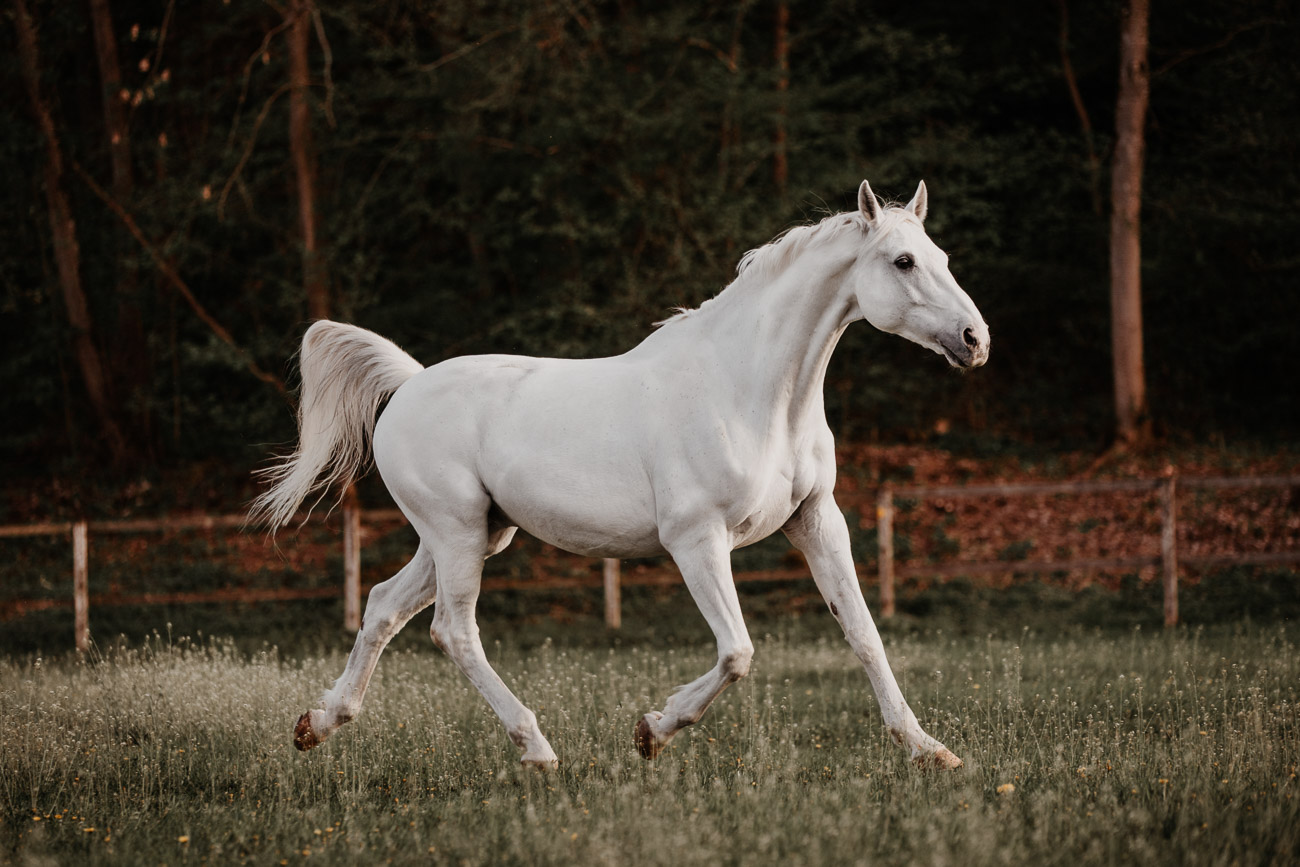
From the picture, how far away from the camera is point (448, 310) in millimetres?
16625

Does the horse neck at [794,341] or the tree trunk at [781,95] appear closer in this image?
the horse neck at [794,341]

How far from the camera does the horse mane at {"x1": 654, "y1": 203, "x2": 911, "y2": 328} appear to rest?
4.76 meters

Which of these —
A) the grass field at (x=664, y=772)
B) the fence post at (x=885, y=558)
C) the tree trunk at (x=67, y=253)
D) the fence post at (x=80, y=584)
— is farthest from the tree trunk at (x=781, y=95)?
the tree trunk at (x=67, y=253)

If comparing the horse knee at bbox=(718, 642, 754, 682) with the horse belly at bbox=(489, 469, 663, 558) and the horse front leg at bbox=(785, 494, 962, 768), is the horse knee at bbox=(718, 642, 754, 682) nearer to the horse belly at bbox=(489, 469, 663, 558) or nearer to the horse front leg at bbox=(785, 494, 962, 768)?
the horse front leg at bbox=(785, 494, 962, 768)

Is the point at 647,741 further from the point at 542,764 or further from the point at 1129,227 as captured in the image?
the point at 1129,227

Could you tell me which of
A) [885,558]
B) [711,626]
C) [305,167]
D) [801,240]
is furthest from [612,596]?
[801,240]

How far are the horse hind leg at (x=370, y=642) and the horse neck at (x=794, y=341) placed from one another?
1905mm

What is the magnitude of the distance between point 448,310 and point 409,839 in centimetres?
1312

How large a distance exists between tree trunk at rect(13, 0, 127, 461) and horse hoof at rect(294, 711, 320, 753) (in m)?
14.7

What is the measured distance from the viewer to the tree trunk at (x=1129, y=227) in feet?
53.6

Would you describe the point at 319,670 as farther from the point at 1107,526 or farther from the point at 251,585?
the point at 1107,526

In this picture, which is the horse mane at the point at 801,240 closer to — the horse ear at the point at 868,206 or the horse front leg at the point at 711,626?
the horse ear at the point at 868,206

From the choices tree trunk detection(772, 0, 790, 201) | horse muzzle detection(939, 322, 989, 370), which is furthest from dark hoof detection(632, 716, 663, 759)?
tree trunk detection(772, 0, 790, 201)

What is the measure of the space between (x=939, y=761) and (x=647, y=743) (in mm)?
1181
